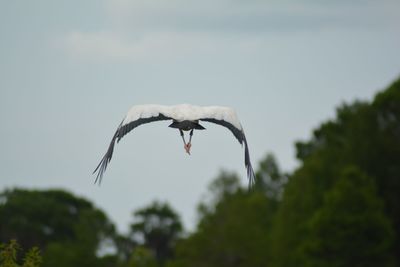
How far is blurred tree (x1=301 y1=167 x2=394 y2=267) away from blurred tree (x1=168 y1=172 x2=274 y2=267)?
1295 centimetres

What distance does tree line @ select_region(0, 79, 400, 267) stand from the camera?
72062 millimetres

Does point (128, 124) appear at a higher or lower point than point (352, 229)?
lower

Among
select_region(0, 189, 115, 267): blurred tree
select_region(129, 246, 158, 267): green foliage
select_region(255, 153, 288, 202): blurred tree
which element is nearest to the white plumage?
select_region(129, 246, 158, 267): green foliage

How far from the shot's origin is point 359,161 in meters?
80.0

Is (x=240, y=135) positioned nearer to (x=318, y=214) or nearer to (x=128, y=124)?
(x=128, y=124)

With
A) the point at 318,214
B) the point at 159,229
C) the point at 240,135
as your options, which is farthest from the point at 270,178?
the point at 240,135

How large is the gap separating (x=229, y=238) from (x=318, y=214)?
14.7 metres

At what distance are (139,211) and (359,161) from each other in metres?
43.1

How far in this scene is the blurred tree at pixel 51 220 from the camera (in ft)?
366

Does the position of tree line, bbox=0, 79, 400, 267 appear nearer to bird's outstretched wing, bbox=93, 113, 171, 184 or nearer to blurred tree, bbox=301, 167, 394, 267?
blurred tree, bbox=301, 167, 394, 267

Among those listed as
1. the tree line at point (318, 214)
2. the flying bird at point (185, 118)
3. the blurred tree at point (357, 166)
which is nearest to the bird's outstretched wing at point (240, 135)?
the flying bird at point (185, 118)

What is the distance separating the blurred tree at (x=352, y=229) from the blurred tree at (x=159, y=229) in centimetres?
4257

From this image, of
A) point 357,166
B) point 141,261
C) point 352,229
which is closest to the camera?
point 352,229

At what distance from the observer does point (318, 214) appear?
73.0 m
